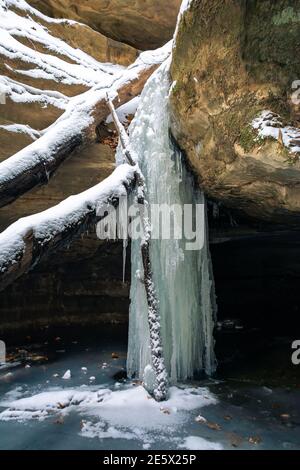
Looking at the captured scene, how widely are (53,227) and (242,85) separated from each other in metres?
2.54

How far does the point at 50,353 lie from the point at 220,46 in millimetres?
6037

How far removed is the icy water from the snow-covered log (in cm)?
169

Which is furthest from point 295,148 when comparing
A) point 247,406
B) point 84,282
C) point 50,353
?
point 84,282

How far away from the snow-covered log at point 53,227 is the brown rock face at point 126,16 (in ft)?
17.2

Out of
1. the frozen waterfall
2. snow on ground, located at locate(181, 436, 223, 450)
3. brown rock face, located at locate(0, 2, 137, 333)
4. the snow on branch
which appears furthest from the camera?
brown rock face, located at locate(0, 2, 137, 333)

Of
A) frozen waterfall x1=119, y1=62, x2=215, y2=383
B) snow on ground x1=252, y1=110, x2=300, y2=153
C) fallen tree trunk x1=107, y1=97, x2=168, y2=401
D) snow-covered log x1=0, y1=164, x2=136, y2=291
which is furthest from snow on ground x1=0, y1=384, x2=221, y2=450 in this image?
snow on ground x1=252, y1=110, x2=300, y2=153

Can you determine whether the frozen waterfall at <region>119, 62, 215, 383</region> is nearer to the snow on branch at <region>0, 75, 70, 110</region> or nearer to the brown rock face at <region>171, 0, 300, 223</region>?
the brown rock face at <region>171, 0, 300, 223</region>

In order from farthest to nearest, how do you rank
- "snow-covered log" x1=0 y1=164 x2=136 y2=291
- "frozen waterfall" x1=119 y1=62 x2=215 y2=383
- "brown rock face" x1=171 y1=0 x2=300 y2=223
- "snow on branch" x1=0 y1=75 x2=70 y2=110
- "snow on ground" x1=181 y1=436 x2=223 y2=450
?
"snow on branch" x1=0 y1=75 x2=70 y2=110 → "frozen waterfall" x1=119 y1=62 x2=215 y2=383 → "brown rock face" x1=171 y1=0 x2=300 y2=223 → "snow-covered log" x1=0 y1=164 x2=136 y2=291 → "snow on ground" x1=181 y1=436 x2=223 y2=450

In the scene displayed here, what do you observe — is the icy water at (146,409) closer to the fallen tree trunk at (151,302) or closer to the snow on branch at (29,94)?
the fallen tree trunk at (151,302)

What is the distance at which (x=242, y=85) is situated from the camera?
156 inches

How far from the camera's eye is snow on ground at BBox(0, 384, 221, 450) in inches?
146

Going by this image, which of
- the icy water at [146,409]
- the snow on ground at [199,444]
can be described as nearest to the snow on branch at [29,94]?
the icy water at [146,409]

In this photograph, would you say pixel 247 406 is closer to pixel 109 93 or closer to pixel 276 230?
pixel 276 230
